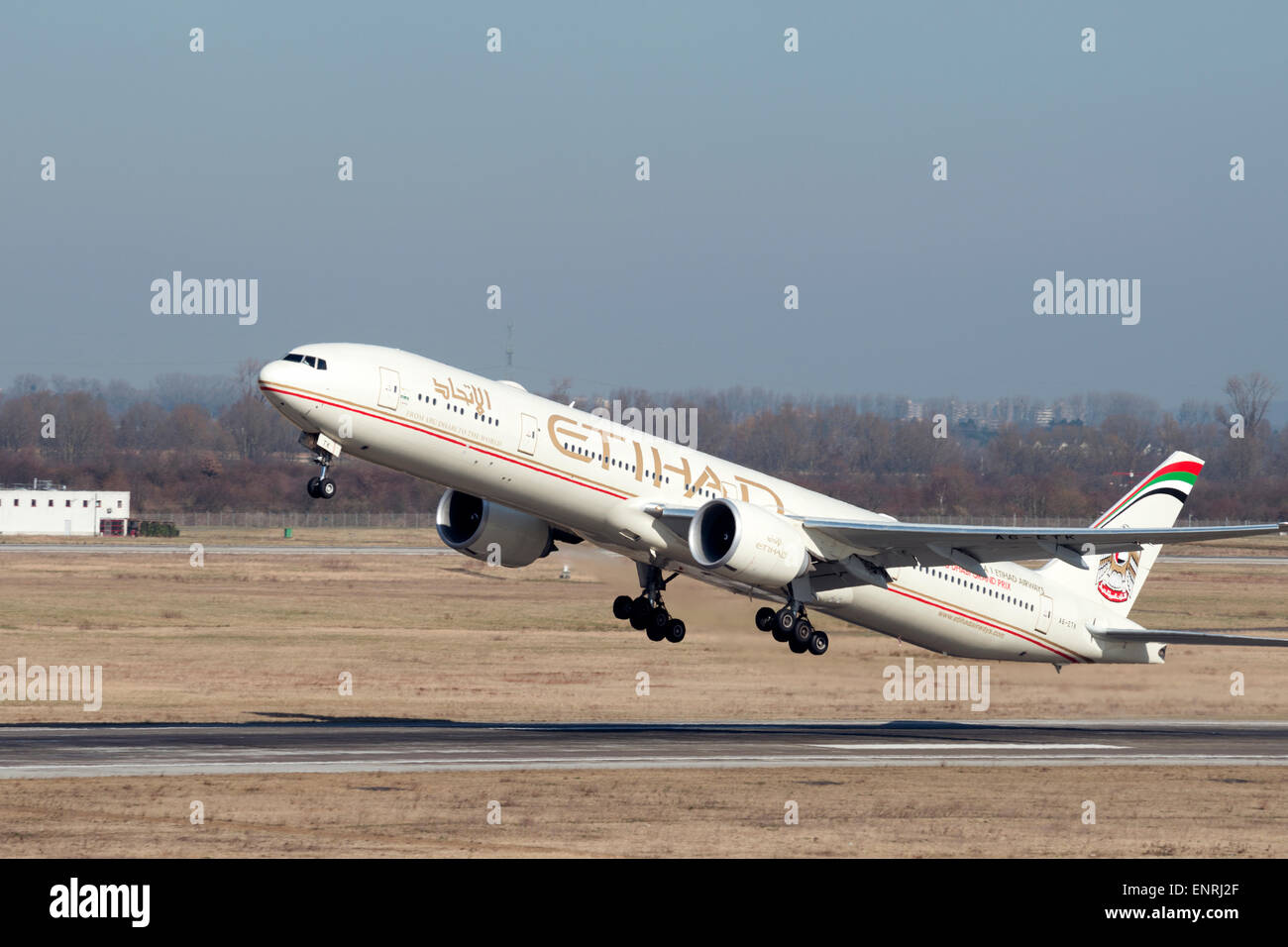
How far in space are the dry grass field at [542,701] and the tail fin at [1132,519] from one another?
16.0 ft

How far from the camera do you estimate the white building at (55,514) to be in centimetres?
13525

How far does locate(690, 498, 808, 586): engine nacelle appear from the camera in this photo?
128ft

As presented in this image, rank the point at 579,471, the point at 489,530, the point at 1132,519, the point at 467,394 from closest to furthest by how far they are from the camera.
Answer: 1. the point at 467,394
2. the point at 579,471
3. the point at 489,530
4. the point at 1132,519

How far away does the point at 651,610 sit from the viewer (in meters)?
45.2

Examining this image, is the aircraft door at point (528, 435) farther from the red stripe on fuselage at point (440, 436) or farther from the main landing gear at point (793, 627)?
the main landing gear at point (793, 627)

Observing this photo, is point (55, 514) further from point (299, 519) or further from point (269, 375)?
point (269, 375)

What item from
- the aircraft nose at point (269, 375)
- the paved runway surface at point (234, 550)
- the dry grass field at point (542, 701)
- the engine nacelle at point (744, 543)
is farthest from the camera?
the paved runway surface at point (234, 550)

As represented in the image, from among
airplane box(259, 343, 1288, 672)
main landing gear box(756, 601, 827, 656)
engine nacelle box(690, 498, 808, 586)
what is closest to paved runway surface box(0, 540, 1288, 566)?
airplane box(259, 343, 1288, 672)

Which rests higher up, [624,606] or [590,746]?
[624,606]

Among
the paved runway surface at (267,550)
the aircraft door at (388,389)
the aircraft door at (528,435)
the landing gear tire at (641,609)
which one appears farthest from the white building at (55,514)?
the aircraft door at (388,389)

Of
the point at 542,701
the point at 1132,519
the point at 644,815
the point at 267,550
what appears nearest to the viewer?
the point at 644,815

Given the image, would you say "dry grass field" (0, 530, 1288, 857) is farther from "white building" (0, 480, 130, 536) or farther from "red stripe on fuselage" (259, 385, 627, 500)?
"white building" (0, 480, 130, 536)

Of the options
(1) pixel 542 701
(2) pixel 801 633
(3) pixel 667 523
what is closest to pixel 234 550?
(1) pixel 542 701

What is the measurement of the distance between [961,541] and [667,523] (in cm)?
867
